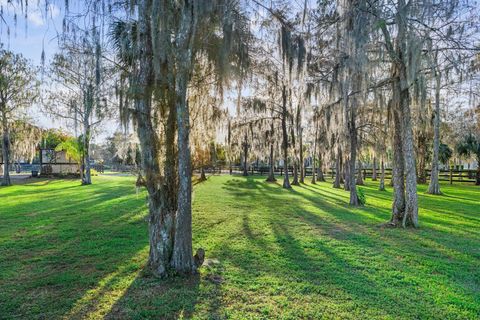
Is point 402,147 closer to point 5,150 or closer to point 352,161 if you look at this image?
point 352,161

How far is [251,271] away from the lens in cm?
407

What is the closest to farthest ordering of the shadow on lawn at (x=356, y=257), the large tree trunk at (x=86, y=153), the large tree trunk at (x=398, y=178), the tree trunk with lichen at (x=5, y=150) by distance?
the shadow on lawn at (x=356, y=257) < the large tree trunk at (x=398, y=178) < the tree trunk with lichen at (x=5, y=150) < the large tree trunk at (x=86, y=153)

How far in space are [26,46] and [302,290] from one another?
11.9 ft

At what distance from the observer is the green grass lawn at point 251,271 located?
3.04 m

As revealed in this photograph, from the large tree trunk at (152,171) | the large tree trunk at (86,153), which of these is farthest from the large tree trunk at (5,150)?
the large tree trunk at (152,171)

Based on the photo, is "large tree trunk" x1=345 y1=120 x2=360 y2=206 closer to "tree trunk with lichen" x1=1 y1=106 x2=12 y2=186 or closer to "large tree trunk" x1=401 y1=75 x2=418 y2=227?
"large tree trunk" x1=401 y1=75 x2=418 y2=227

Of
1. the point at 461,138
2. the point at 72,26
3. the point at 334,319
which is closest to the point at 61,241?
the point at 72,26

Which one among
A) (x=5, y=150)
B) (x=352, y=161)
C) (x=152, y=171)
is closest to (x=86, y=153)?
(x=5, y=150)

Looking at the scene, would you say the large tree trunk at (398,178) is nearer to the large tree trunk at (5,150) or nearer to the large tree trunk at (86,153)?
the large tree trunk at (86,153)

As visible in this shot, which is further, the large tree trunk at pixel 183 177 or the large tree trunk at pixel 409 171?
the large tree trunk at pixel 409 171

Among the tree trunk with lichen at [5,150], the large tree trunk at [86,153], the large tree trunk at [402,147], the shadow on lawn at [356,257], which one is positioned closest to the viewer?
the shadow on lawn at [356,257]

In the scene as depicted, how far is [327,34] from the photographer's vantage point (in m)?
8.05

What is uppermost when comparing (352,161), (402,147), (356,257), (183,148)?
(402,147)

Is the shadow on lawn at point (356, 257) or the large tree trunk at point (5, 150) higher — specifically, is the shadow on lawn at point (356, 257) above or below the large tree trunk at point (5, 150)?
below
